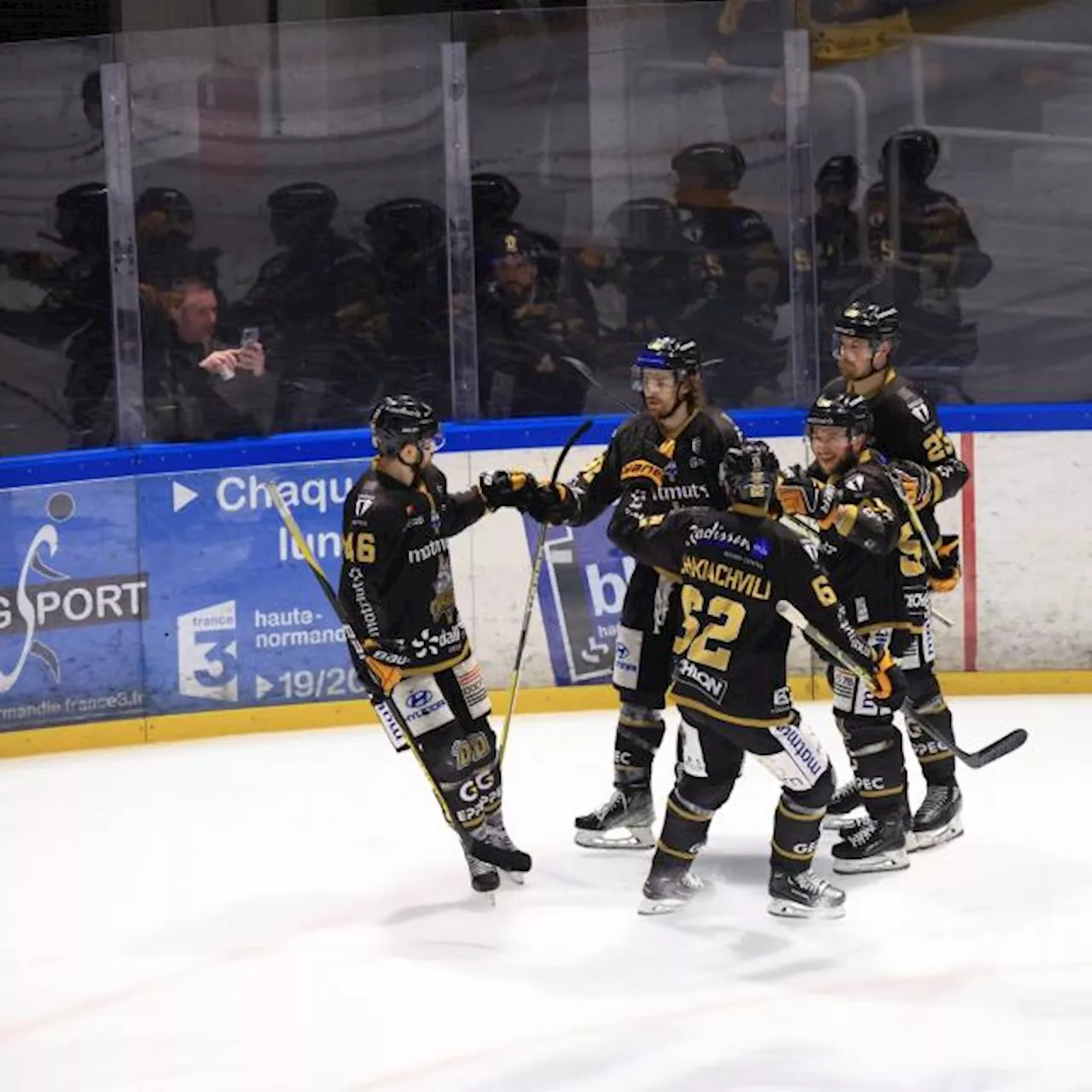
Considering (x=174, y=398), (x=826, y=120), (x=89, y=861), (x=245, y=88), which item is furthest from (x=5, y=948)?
(x=826, y=120)

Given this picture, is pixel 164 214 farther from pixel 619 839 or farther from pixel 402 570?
pixel 619 839

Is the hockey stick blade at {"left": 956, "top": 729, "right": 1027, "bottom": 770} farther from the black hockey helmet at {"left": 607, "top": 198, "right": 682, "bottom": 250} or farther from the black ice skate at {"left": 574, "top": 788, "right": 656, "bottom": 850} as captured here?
the black hockey helmet at {"left": 607, "top": 198, "right": 682, "bottom": 250}

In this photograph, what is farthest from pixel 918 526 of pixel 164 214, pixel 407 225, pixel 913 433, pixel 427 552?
pixel 164 214

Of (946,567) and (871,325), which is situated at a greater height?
(871,325)

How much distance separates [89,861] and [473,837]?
4.29 ft

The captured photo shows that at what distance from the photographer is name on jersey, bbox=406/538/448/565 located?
6496mm

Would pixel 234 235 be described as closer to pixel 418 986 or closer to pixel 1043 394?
pixel 1043 394

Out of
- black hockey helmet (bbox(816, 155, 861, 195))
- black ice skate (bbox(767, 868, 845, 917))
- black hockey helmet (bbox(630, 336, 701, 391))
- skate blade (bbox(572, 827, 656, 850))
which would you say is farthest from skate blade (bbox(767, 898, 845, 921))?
black hockey helmet (bbox(816, 155, 861, 195))

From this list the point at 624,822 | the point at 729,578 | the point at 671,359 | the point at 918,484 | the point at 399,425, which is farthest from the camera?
the point at 624,822

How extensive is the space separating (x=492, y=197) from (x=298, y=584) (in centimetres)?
163

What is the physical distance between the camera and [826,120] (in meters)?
9.13

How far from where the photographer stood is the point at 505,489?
22.2ft

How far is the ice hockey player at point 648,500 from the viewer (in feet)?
22.4

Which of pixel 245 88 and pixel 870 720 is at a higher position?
pixel 245 88
